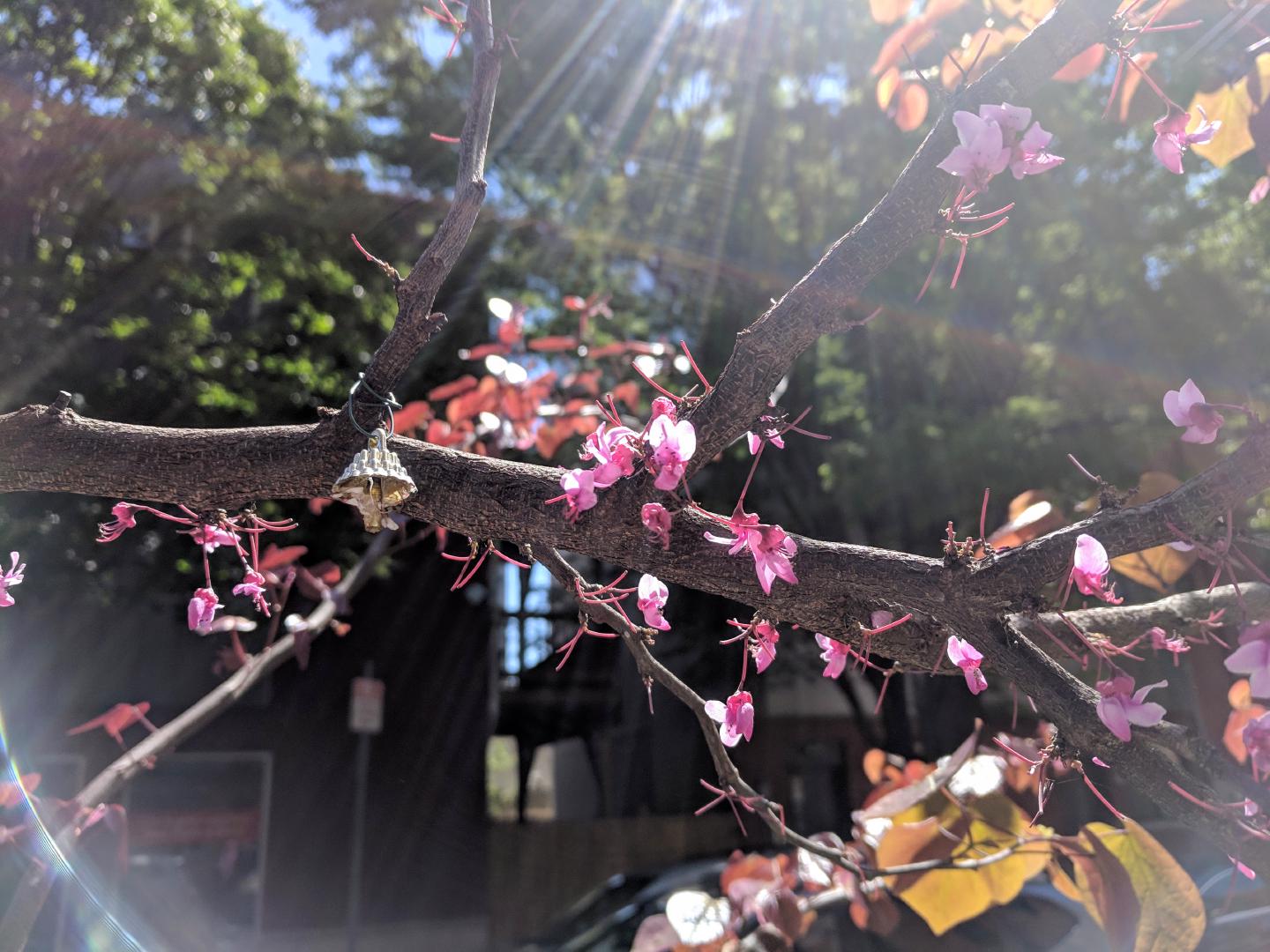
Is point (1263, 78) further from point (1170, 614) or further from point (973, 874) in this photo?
point (973, 874)

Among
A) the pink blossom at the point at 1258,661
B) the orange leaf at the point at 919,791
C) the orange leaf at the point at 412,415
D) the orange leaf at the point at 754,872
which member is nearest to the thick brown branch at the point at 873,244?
the pink blossom at the point at 1258,661

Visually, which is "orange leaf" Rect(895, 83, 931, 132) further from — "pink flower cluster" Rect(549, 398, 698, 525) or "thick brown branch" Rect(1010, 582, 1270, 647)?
"pink flower cluster" Rect(549, 398, 698, 525)

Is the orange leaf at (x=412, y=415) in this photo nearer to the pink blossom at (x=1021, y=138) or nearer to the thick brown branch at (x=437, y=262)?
the thick brown branch at (x=437, y=262)

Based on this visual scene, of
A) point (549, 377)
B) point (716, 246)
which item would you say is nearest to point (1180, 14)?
point (549, 377)

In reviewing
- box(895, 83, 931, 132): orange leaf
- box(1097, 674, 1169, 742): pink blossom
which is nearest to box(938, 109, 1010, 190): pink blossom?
box(1097, 674, 1169, 742): pink blossom

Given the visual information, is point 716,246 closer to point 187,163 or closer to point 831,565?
point 187,163

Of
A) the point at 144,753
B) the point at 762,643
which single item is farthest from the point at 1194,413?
the point at 144,753
